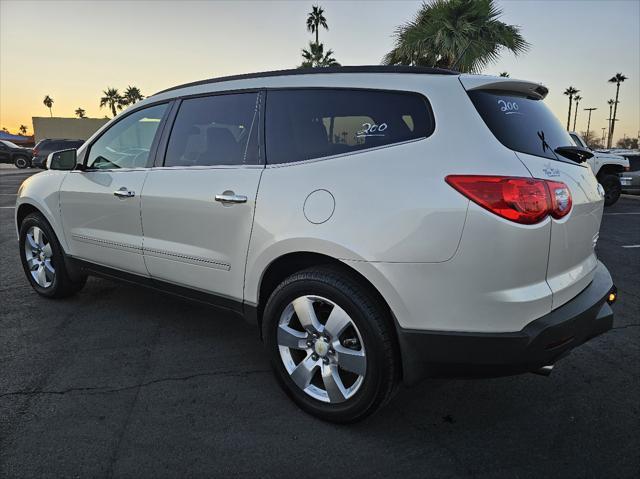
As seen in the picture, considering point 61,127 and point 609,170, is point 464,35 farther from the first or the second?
point 61,127

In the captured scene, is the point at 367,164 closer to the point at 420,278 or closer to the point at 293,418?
the point at 420,278

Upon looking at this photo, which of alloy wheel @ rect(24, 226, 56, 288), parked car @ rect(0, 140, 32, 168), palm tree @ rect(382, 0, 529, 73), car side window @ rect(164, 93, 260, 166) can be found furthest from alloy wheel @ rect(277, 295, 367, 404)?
parked car @ rect(0, 140, 32, 168)

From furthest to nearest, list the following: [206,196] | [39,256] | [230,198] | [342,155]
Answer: [39,256] < [206,196] < [230,198] < [342,155]

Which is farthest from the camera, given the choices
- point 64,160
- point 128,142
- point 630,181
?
point 630,181

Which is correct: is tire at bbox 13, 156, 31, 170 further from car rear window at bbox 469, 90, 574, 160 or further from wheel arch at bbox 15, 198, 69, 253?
car rear window at bbox 469, 90, 574, 160

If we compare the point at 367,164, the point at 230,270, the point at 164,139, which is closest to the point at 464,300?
the point at 367,164

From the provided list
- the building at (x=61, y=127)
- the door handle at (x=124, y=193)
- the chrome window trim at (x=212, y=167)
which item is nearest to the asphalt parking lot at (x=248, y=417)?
the door handle at (x=124, y=193)

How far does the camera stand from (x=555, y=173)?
2.16 metres

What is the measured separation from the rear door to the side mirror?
10.3ft

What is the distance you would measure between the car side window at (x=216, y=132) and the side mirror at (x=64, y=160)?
112 cm

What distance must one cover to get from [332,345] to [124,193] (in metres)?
1.93

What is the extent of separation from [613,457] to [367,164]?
176 cm

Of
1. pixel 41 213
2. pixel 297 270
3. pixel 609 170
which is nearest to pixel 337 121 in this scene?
pixel 297 270

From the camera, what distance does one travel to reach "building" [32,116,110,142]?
171ft
